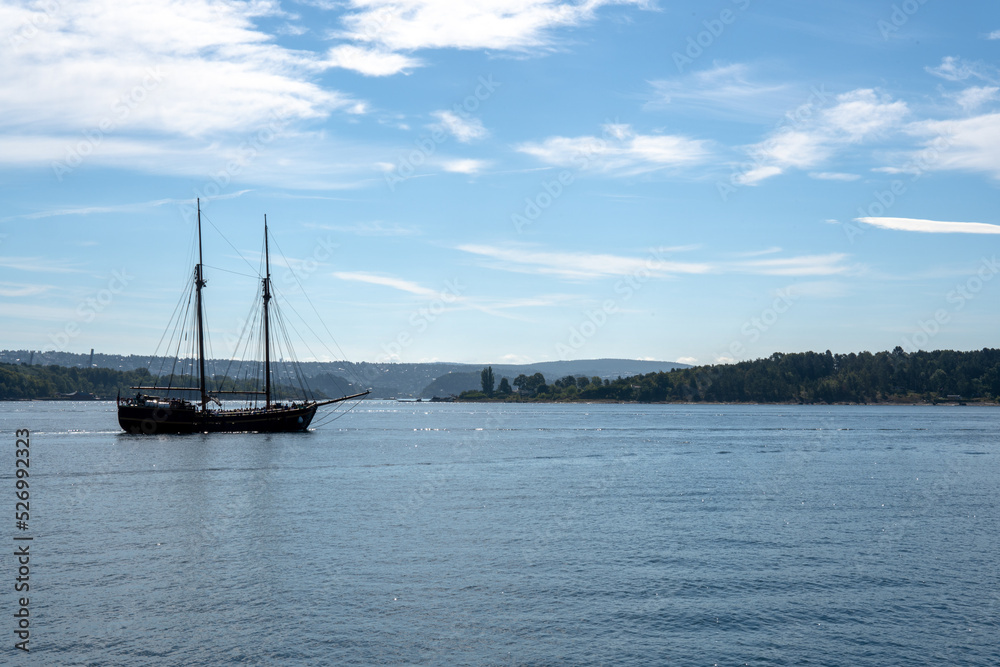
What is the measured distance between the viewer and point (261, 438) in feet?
440

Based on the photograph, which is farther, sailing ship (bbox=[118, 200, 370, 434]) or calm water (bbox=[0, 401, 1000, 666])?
sailing ship (bbox=[118, 200, 370, 434])

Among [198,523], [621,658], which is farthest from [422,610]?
[198,523]

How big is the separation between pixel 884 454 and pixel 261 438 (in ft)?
321

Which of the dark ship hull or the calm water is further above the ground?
the dark ship hull

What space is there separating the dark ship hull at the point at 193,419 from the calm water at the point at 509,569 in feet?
197

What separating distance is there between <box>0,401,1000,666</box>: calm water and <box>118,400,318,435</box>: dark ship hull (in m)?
59.9

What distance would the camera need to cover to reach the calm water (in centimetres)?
2655

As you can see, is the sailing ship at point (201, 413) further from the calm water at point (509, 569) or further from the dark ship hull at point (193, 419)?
the calm water at point (509, 569)

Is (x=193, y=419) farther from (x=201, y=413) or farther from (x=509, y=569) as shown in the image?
(x=509, y=569)

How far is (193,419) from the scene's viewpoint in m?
135

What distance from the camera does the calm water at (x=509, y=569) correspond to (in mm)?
26547

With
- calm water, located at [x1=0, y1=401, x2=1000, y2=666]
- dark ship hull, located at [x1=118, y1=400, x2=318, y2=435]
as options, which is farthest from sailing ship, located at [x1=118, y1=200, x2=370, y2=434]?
calm water, located at [x1=0, y1=401, x2=1000, y2=666]

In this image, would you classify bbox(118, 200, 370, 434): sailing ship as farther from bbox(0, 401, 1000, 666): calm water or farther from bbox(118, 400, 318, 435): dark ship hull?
bbox(0, 401, 1000, 666): calm water

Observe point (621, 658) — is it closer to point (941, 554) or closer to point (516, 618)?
point (516, 618)
